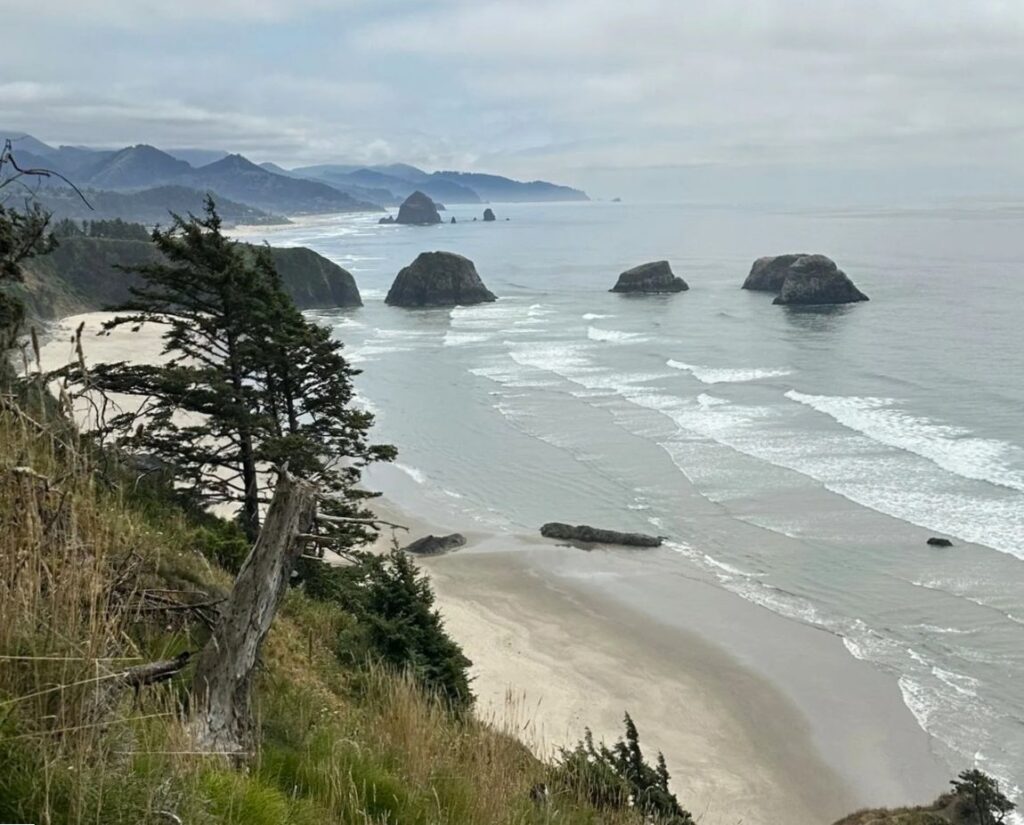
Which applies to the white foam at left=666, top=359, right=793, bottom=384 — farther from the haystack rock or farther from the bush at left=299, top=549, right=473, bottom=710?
the bush at left=299, top=549, right=473, bottom=710

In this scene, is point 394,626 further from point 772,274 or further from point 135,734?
point 772,274

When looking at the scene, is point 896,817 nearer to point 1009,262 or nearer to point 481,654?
point 481,654

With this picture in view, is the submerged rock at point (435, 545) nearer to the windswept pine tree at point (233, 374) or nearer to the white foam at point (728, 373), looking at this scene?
the windswept pine tree at point (233, 374)

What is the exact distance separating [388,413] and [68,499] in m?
39.9

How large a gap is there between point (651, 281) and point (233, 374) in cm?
8182

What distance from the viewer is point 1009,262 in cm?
11038

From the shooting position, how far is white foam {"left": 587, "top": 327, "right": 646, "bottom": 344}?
64062 millimetres

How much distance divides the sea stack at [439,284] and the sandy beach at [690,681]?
223 ft

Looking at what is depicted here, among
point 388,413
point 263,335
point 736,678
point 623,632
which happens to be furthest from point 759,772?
point 388,413

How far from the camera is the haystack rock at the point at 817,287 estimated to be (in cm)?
8262

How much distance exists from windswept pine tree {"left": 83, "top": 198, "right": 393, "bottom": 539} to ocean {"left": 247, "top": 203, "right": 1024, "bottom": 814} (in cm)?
1166

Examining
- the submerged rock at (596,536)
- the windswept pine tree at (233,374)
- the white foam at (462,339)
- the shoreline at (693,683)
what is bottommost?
the shoreline at (693,683)

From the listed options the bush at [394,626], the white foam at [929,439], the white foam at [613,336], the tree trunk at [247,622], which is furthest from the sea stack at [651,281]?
the tree trunk at [247,622]

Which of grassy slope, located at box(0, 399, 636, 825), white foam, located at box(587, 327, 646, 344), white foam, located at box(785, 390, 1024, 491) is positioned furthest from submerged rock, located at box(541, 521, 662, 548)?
white foam, located at box(587, 327, 646, 344)
